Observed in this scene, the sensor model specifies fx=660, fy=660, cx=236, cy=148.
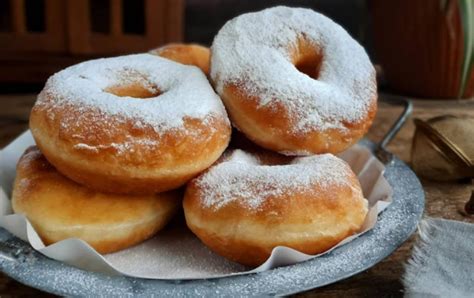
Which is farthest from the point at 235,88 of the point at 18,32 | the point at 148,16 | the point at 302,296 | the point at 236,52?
the point at 18,32

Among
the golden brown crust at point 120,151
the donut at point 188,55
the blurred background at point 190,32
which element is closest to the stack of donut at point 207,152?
the golden brown crust at point 120,151

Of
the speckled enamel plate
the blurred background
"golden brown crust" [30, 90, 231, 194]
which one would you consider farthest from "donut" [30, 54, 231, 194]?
the blurred background

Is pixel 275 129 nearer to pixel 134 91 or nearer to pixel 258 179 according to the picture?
pixel 258 179

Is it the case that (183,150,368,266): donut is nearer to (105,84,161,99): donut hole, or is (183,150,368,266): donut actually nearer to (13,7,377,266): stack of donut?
(13,7,377,266): stack of donut

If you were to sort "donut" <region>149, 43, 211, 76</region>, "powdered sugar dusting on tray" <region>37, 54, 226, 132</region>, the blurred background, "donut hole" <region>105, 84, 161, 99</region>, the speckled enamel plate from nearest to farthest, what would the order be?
the speckled enamel plate
"powdered sugar dusting on tray" <region>37, 54, 226, 132</region>
"donut hole" <region>105, 84, 161, 99</region>
"donut" <region>149, 43, 211, 76</region>
the blurred background

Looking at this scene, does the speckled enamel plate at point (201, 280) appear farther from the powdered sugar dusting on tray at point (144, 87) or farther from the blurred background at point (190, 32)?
the blurred background at point (190, 32)

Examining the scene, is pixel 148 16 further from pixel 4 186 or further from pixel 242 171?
pixel 242 171
